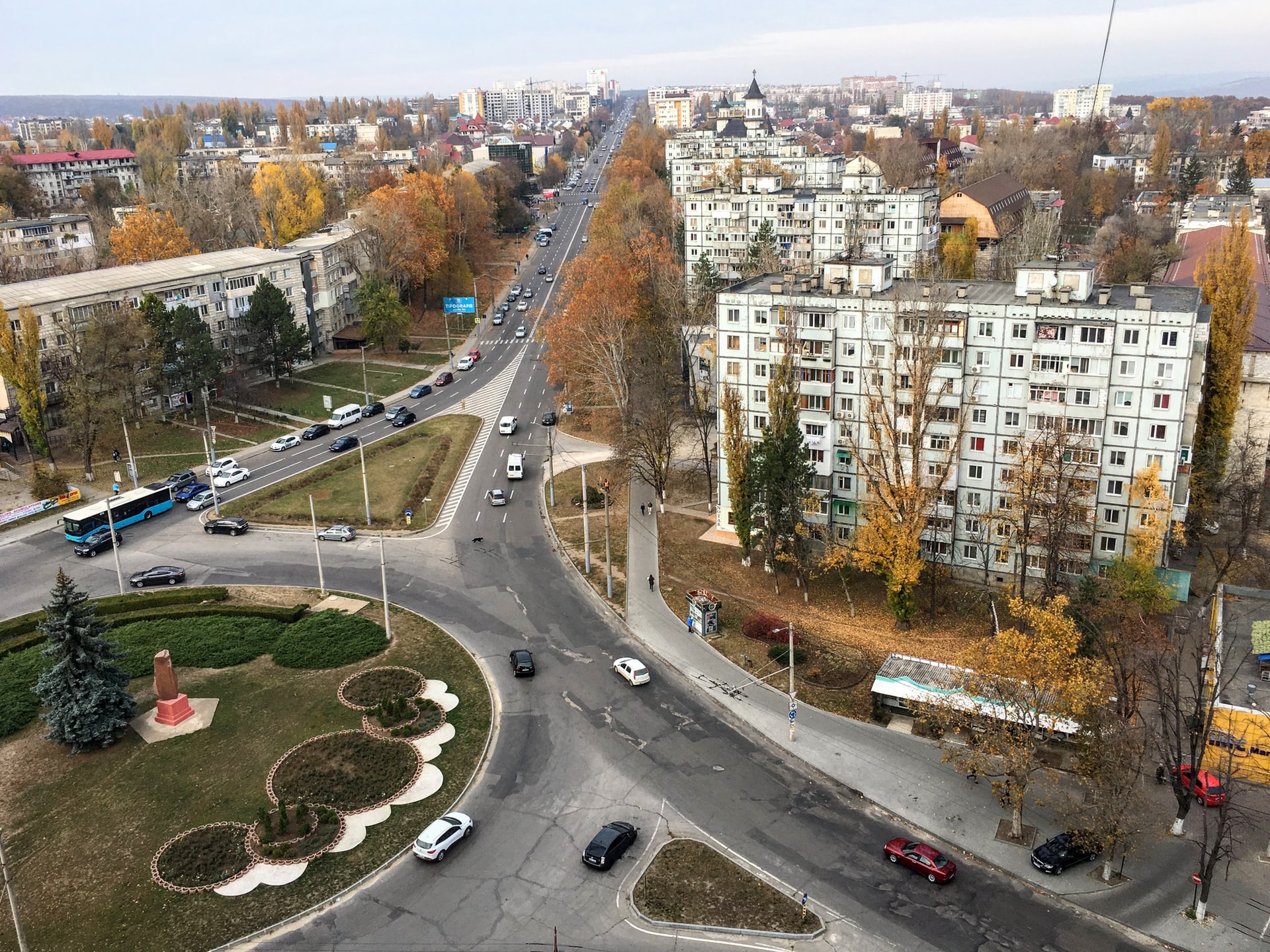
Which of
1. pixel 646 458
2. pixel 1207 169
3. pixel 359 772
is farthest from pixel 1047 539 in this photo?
pixel 1207 169

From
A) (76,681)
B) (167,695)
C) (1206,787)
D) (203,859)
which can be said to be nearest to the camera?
(203,859)

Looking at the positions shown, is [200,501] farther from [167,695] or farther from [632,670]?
[632,670]

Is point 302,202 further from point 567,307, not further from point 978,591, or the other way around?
point 978,591

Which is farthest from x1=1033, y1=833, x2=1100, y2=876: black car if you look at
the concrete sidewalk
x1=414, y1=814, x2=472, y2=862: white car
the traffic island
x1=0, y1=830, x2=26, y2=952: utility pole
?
x1=0, y1=830, x2=26, y2=952: utility pole

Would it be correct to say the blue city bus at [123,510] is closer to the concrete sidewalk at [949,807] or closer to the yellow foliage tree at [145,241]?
the concrete sidewalk at [949,807]

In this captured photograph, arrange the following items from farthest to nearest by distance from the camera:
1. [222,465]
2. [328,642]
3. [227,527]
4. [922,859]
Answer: [222,465] → [227,527] → [328,642] → [922,859]

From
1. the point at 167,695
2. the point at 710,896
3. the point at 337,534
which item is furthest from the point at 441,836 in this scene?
the point at 337,534

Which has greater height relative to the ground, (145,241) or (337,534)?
(145,241)

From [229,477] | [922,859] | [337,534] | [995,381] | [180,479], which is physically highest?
[995,381]

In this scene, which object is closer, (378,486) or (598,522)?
(598,522)
